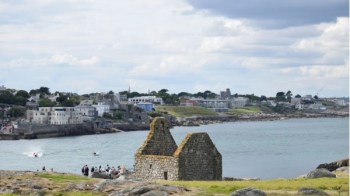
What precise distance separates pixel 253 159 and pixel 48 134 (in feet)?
354

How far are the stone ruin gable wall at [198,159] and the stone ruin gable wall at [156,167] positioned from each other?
0.32 m

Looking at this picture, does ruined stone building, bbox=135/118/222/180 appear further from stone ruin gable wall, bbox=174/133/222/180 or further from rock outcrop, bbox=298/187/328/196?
rock outcrop, bbox=298/187/328/196

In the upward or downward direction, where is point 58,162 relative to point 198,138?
downward

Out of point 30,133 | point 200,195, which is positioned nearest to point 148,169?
point 200,195

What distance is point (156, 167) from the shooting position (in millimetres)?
24969

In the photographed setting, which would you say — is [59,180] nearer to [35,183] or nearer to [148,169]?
[35,183]

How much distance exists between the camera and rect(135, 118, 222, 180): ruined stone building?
24281 mm

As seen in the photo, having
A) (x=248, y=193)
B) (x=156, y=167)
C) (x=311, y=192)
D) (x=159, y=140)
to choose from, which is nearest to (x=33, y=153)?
(x=159, y=140)

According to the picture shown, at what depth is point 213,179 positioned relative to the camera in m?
25.6

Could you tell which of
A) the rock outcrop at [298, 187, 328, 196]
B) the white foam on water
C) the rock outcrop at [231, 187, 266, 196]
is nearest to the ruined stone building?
the rock outcrop at [298, 187, 328, 196]

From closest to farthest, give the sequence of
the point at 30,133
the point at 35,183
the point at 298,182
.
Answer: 1. the point at 35,183
2. the point at 298,182
3. the point at 30,133

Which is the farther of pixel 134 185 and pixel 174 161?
pixel 174 161

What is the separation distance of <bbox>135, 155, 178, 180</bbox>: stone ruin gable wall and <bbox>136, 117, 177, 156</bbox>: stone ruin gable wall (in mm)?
719

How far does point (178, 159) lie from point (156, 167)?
1.28m
